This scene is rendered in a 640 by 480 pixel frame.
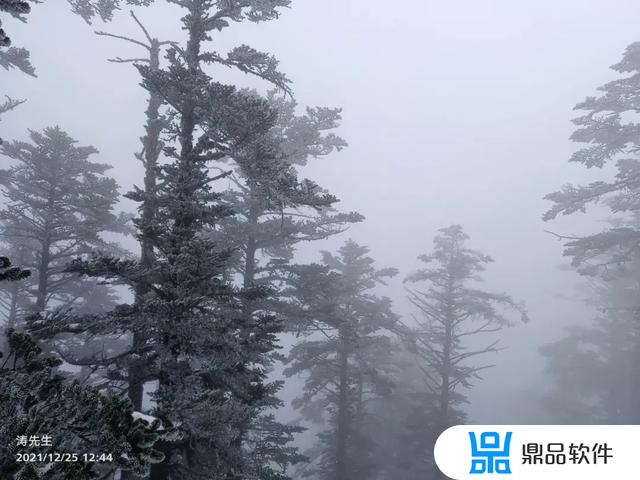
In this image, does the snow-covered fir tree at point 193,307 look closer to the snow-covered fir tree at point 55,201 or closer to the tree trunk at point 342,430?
the snow-covered fir tree at point 55,201

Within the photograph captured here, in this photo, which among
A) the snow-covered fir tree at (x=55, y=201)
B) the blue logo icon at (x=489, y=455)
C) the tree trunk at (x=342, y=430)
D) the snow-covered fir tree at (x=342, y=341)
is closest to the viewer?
the blue logo icon at (x=489, y=455)

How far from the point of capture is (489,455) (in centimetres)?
622

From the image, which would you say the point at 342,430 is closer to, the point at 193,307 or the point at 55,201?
the point at 193,307

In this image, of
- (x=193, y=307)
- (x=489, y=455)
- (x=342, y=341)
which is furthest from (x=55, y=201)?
(x=489, y=455)

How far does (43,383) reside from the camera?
2.38 metres

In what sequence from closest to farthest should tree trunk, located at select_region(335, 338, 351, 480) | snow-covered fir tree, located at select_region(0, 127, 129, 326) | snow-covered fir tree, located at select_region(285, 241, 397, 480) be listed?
snow-covered fir tree, located at select_region(285, 241, 397, 480) < snow-covered fir tree, located at select_region(0, 127, 129, 326) < tree trunk, located at select_region(335, 338, 351, 480)

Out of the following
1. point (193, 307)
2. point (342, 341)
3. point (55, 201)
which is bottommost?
point (193, 307)

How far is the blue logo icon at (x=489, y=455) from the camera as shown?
617 cm

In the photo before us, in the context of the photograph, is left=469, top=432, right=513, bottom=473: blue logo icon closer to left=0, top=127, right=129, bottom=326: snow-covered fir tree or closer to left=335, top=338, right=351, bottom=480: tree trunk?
left=335, top=338, right=351, bottom=480: tree trunk

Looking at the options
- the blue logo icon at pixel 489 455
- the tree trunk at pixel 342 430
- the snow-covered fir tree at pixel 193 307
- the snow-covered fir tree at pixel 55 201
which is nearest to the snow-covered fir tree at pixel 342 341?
the tree trunk at pixel 342 430

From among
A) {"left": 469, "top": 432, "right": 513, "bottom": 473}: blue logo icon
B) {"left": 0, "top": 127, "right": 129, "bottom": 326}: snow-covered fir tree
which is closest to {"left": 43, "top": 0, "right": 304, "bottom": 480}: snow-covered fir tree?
{"left": 469, "top": 432, "right": 513, "bottom": 473}: blue logo icon

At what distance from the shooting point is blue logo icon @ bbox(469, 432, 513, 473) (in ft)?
20.2

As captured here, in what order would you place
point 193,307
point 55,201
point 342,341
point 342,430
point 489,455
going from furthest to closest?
point 342,341
point 342,430
point 55,201
point 193,307
point 489,455

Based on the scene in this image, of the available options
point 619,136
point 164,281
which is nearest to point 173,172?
point 164,281
